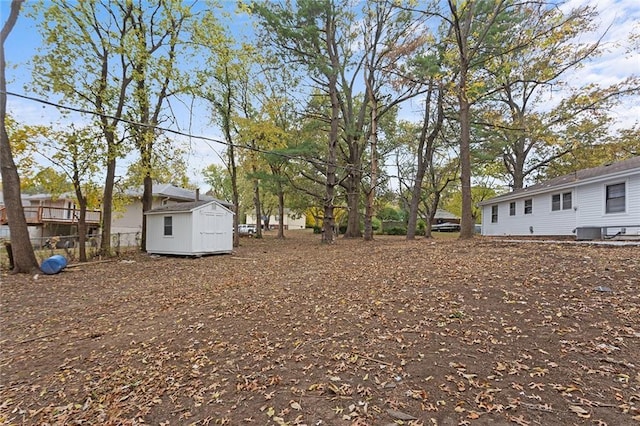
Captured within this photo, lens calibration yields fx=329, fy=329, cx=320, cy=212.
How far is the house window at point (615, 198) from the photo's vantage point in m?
11.7

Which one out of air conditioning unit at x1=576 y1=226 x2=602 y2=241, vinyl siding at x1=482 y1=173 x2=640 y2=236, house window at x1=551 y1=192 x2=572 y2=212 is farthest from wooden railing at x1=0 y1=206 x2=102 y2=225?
house window at x1=551 y1=192 x2=572 y2=212

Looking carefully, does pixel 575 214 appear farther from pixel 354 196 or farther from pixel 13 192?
pixel 13 192

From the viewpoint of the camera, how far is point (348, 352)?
3.33 m

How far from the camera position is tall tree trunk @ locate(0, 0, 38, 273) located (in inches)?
318

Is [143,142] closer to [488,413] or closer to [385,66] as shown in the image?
[385,66]

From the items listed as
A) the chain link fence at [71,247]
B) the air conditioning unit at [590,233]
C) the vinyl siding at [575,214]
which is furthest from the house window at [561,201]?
the chain link fence at [71,247]

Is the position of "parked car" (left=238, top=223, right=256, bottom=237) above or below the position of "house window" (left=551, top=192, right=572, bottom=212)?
below

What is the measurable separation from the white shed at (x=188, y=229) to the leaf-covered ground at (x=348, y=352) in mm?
6160

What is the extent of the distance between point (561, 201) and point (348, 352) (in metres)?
15.4

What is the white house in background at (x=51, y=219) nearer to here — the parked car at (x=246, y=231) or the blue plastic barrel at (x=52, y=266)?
the blue plastic barrel at (x=52, y=266)

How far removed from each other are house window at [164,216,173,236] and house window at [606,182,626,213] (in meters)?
16.4

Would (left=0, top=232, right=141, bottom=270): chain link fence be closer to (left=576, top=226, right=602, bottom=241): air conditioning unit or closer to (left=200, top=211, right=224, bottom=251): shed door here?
(left=200, top=211, right=224, bottom=251): shed door

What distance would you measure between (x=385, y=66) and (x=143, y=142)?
38.8 ft

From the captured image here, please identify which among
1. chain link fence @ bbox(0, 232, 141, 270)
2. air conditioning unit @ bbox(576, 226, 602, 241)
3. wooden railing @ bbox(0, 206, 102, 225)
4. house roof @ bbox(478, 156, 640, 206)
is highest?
house roof @ bbox(478, 156, 640, 206)
